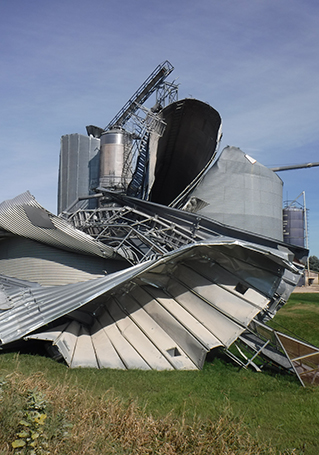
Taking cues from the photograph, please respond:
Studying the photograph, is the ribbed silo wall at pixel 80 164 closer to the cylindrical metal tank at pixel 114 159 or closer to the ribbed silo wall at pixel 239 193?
the cylindrical metal tank at pixel 114 159

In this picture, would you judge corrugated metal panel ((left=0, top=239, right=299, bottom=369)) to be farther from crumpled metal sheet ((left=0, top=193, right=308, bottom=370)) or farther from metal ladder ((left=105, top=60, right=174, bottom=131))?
metal ladder ((left=105, top=60, right=174, bottom=131))

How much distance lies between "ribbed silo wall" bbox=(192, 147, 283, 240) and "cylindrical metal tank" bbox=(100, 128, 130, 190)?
5494 millimetres

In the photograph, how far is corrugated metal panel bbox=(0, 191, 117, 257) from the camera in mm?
15242

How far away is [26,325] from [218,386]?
19.3ft

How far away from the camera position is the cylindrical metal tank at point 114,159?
2464 centimetres

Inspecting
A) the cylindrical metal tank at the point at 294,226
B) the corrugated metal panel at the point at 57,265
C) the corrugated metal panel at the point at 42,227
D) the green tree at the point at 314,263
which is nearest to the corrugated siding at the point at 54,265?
the corrugated metal panel at the point at 57,265

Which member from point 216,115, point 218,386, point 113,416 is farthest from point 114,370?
point 216,115

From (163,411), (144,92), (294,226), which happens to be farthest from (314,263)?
(163,411)

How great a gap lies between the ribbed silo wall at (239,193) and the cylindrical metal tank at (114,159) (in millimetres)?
5494

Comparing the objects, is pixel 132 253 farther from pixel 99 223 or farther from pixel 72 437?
pixel 72 437

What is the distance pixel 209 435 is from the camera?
6211 millimetres

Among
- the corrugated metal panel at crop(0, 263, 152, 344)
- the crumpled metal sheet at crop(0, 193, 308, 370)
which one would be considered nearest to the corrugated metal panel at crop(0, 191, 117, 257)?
the crumpled metal sheet at crop(0, 193, 308, 370)

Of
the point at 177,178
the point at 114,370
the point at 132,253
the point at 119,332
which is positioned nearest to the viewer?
the point at 114,370

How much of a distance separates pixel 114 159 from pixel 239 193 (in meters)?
8.37
